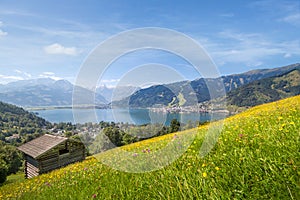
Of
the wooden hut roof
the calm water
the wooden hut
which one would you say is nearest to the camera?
the calm water

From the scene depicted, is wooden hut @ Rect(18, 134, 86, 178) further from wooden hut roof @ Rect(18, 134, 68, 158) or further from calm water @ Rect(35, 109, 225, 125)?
calm water @ Rect(35, 109, 225, 125)

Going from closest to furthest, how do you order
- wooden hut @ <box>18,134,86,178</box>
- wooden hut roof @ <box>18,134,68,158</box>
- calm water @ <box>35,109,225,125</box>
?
calm water @ <box>35,109,225,125</box>
wooden hut @ <box>18,134,86,178</box>
wooden hut roof @ <box>18,134,68,158</box>

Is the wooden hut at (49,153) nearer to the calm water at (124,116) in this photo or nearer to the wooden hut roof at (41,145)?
the wooden hut roof at (41,145)

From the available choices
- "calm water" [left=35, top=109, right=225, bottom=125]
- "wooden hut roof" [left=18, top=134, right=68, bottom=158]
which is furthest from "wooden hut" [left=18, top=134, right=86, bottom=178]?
"calm water" [left=35, top=109, right=225, bottom=125]

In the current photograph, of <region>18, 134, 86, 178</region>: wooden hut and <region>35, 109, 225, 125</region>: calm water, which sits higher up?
<region>35, 109, 225, 125</region>: calm water

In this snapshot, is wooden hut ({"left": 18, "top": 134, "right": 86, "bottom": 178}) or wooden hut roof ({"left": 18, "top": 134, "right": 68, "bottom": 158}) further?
wooden hut roof ({"left": 18, "top": 134, "right": 68, "bottom": 158})

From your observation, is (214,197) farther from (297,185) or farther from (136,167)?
(136,167)

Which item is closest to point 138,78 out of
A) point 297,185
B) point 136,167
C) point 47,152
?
point 136,167

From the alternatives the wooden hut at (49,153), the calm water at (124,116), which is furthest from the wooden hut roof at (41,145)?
the calm water at (124,116)
